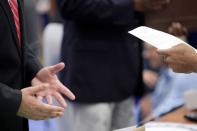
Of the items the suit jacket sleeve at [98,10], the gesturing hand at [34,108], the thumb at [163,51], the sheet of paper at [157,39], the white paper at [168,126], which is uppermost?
the suit jacket sleeve at [98,10]

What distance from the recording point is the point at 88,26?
194 centimetres

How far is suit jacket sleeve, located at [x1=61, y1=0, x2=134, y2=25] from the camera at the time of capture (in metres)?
1.86

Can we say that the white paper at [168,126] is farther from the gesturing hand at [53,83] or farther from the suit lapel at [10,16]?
the suit lapel at [10,16]

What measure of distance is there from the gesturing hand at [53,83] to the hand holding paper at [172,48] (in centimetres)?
25

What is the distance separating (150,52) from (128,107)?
6.04 ft

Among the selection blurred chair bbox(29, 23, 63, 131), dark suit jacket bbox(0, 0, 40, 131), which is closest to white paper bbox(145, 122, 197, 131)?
dark suit jacket bbox(0, 0, 40, 131)

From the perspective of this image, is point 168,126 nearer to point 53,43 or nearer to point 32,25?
point 53,43

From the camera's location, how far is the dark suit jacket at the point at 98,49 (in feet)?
6.15

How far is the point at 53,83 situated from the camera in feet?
4.42

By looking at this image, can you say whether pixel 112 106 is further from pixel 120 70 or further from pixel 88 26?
pixel 88 26

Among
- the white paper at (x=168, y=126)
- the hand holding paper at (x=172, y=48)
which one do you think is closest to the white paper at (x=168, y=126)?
the white paper at (x=168, y=126)

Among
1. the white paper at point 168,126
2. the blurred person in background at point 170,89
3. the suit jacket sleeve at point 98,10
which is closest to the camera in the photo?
the white paper at point 168,126

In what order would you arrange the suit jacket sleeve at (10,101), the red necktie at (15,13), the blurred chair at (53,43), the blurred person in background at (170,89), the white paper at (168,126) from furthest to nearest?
the blurred chair at (53,43)
the blurred person in background at (170,89)
the white paper at (168,126)
the red necktie at (15,13)
the suit jacket sleeve at (10,101)

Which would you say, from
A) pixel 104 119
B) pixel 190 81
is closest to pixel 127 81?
pixel 104 119
